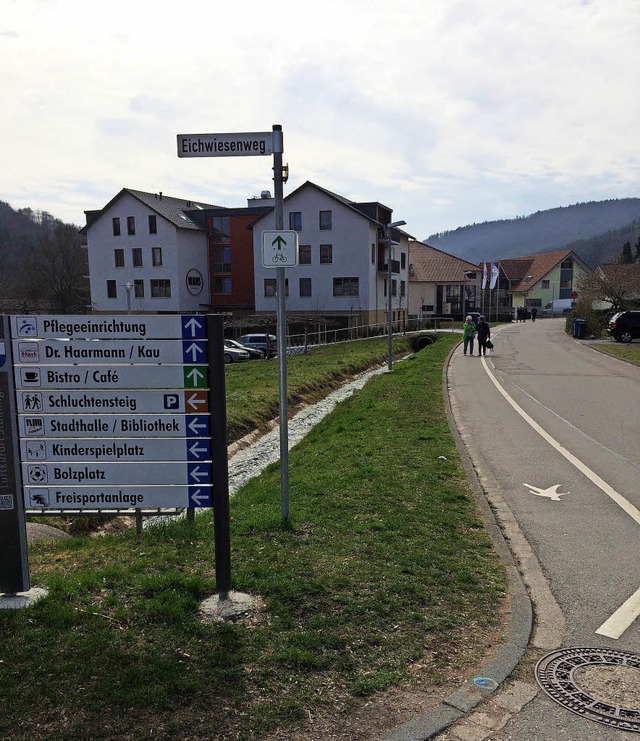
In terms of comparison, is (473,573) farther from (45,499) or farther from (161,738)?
(45,499)

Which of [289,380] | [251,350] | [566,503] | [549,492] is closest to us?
[566,503]

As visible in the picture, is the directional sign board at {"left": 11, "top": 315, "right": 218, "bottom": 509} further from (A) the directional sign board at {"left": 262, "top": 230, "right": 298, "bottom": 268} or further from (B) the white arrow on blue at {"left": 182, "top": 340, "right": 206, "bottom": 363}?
(A) the directional sign board at {"left": 262, "top": 230, "right": 298, "bottom": 268}

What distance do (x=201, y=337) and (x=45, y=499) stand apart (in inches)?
70.1

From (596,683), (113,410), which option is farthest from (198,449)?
(596,683)

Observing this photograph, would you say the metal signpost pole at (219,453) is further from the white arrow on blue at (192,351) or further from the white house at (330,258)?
the white house at (330,258)

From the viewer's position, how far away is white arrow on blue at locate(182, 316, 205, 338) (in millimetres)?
4828

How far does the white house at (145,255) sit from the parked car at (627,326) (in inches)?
1391

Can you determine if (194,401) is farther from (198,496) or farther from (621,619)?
(621,619)

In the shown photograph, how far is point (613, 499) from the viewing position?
791 centimetres

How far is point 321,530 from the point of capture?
6383 millimetres

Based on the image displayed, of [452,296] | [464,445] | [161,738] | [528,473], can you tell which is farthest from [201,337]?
[452,296]

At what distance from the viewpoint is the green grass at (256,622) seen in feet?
11.7

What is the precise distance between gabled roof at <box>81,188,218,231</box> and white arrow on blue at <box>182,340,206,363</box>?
173 feet

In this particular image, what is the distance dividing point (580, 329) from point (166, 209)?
37.0m
